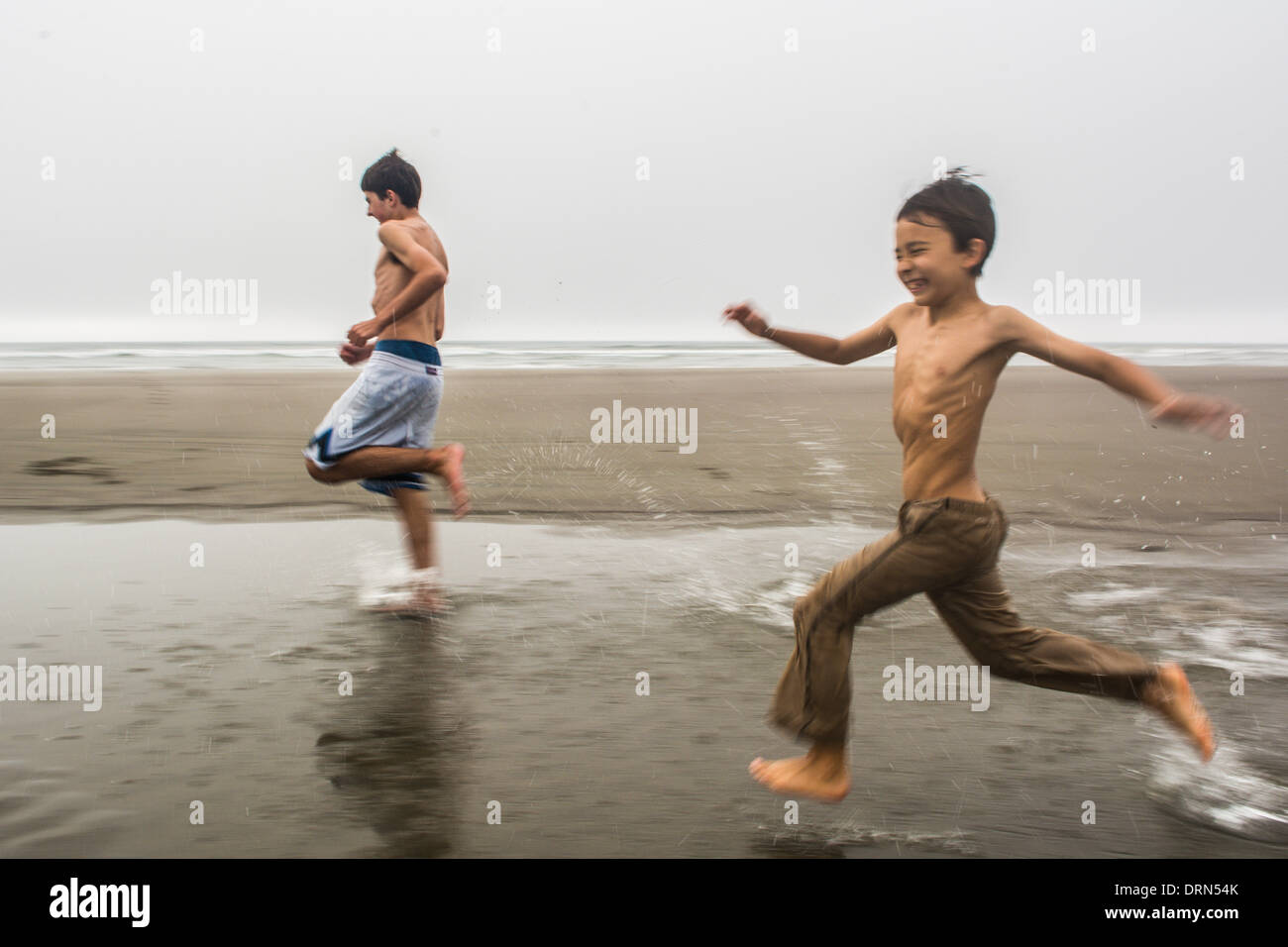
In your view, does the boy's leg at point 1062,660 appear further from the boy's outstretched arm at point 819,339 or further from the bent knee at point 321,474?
the bent knee at point 321,474

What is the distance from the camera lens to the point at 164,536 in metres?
5.68

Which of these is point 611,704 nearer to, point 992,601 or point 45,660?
point 992,601

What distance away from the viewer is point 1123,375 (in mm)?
2721

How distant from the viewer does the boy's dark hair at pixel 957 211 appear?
9.48 feet

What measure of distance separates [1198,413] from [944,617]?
0.78 m

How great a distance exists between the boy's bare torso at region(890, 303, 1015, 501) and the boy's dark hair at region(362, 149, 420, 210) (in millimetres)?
2514

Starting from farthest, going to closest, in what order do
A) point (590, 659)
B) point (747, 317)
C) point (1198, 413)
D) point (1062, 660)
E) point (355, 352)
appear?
1. point (355, 352)
2. point (590, 659)
3. point (747, 317)
4. point (1062, 660)
5. point (1198, 413)

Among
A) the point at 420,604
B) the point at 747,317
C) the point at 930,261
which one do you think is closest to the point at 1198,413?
the point at 930,261

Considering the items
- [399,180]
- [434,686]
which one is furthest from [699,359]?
[434,686]

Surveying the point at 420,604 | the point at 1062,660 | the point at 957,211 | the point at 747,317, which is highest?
the point at 957,211

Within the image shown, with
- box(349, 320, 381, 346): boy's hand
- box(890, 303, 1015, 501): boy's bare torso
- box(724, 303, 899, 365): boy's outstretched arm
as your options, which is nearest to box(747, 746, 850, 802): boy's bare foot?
box(890, 303, 1015, 501): boy's bare torso

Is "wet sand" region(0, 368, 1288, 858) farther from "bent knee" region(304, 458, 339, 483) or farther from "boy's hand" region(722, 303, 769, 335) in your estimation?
"boy's hand" region(722, 303, 769, 335)

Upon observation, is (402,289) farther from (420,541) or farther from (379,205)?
(420,541)

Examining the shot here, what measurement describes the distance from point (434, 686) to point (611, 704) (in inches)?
21.7
